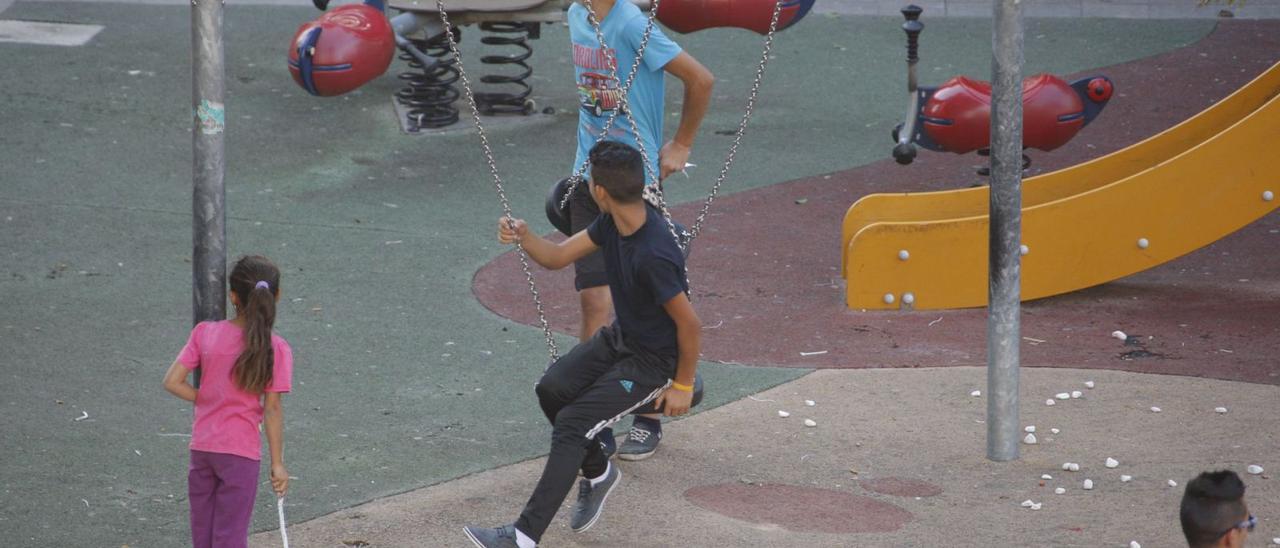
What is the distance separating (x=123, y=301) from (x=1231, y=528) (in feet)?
19.4

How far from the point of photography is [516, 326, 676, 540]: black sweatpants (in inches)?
206

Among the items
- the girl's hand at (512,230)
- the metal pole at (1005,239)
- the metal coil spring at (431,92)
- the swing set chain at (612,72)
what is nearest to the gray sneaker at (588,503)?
the girl's hand at (512,230)

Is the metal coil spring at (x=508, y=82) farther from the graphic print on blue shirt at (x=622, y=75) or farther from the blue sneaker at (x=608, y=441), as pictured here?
the blue sneaker at (x=608, y=441)

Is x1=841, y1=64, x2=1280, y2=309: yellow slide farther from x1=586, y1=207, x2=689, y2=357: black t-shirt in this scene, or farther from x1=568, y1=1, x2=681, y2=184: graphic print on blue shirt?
x1=586, y1=207, x2=689, y2=357: black t-shirt

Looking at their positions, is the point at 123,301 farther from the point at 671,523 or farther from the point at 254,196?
the point at 671,523

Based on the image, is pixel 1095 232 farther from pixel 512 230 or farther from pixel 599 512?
pixel 512 230

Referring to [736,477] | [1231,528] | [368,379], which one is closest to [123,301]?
[368,379]

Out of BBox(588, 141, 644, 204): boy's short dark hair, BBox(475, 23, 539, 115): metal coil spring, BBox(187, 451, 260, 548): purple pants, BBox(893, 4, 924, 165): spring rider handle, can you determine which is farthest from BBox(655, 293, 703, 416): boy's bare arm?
BBox(475, 23, 539, 115): metal coil spring

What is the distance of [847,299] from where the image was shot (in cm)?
840

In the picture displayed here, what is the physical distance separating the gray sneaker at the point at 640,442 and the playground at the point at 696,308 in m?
0.09

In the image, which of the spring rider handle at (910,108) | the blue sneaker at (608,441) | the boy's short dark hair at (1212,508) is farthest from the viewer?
the spring rider handle at (910,108)

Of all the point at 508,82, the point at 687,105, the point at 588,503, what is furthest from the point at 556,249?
the point at 508,82

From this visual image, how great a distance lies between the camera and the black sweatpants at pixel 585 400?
17.1 ft

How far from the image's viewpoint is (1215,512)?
3.78 metres
